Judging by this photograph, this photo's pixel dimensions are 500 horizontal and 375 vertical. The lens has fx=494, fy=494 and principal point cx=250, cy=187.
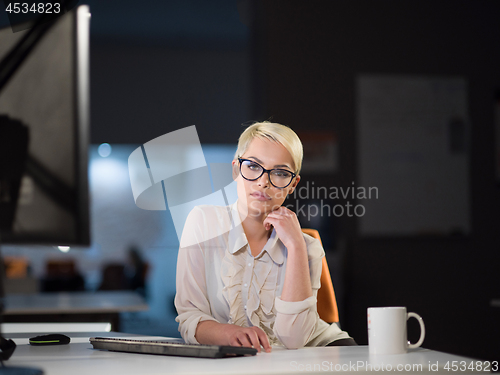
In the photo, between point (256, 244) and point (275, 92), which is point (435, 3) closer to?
point (275, 92)

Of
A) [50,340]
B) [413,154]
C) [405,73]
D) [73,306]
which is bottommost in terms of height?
[73,306]

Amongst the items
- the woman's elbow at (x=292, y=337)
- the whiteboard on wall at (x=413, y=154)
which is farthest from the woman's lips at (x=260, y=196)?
the whiteboard on wall at (x=413, y=154)

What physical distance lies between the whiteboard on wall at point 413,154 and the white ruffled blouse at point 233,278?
206 centimetres

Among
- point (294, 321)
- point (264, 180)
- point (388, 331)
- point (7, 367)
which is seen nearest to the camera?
point (7, 367)

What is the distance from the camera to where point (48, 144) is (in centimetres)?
90

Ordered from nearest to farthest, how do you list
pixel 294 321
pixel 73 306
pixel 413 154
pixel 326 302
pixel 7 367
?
pixel 7 367 → pixel 294 321 → pixel 326 302 → pixel 73 306 → pixel 413 154

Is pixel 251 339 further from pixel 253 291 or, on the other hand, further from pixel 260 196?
pixel 260 196

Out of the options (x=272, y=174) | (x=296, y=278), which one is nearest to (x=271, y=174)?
(x=272, y=174)

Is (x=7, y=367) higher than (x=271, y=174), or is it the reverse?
(x=271, y=174)

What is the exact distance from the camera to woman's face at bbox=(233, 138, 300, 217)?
4.16 ft

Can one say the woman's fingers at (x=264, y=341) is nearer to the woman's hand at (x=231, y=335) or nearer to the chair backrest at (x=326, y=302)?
the woman's hand at (x=231, y=335)

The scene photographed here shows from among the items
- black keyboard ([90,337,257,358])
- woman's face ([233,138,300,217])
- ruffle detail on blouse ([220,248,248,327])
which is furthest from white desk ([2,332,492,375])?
woman's face ([233,138,300,217])

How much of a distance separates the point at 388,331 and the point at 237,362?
0.30 m

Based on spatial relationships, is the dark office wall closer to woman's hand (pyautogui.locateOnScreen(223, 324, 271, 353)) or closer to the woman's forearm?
the woman's forearm
